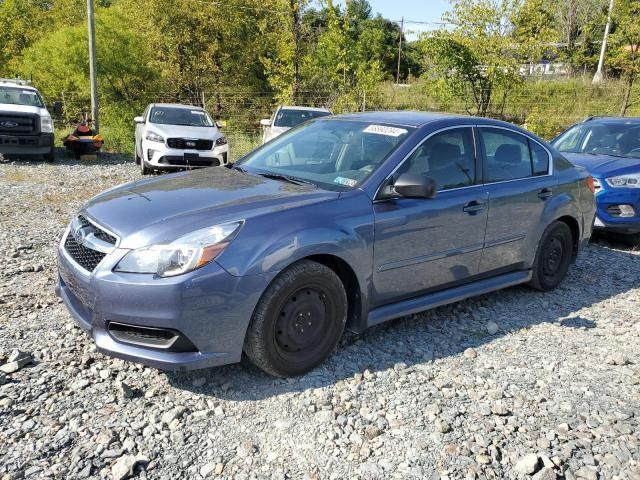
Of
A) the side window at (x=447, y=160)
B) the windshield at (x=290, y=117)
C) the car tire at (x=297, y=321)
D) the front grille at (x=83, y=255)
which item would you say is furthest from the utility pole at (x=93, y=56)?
the car tire at (x=297, y=321)

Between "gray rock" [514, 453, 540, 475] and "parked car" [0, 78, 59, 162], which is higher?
"parked car" [0, 78, 59, 162]

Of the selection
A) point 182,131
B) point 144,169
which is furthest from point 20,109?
point 182,131

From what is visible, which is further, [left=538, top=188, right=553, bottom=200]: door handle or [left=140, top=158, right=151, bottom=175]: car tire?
[left=140, top=158, right=151, bottom=175]: car tire

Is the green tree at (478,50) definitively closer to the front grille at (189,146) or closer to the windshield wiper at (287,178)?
the front grille at (189,146)

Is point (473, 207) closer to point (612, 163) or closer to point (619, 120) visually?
point (612, 163)

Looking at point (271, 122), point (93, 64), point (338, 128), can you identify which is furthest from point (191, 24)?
point (338, 128)

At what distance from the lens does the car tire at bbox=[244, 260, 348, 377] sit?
3309 millimetres

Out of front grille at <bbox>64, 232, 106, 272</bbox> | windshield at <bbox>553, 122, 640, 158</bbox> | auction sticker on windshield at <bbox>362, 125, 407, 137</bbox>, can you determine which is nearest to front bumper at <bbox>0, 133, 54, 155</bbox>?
front grille at <bbox>64, 232, 106, 272</bbox>

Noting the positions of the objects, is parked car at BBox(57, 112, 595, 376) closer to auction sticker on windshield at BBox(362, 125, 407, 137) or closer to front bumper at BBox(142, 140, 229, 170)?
auction sticker on windshield at BBox(362, 125, 407, 137)

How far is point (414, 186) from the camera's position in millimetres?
3783

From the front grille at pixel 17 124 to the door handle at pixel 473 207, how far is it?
40.9ft

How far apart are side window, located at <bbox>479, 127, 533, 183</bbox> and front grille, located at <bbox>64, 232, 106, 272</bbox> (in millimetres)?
3048

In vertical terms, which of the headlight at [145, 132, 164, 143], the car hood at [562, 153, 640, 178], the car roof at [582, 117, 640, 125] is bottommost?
the headlight at [145, 132, 164, 143]

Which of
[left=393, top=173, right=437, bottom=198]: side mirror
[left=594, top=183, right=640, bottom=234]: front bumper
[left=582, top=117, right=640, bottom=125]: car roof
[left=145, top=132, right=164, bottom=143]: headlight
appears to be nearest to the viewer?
[left=393, top=173, right=437, bottom=198]: side mirror
